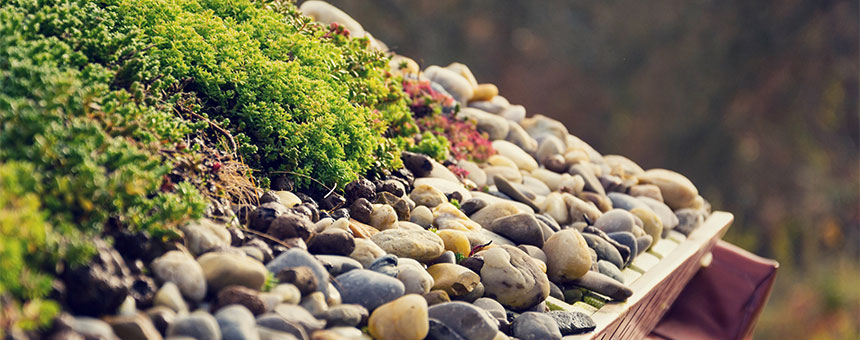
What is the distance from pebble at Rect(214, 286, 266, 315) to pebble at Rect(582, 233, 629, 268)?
6.61 ft

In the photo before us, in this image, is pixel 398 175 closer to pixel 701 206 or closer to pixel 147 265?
pixel 147 265

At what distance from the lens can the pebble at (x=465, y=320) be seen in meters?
2.32

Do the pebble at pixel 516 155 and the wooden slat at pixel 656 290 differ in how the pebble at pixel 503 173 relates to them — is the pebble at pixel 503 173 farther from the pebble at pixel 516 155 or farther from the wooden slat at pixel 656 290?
the wooden slat at pixel 656 290

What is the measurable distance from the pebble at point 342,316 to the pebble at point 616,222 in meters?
2.07

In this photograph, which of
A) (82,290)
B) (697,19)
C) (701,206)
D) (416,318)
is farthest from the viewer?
(697,19)

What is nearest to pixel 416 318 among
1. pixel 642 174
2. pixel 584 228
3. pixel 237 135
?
pixel 237 135

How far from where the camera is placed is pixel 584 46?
11578mm

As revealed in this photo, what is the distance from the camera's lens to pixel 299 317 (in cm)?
201

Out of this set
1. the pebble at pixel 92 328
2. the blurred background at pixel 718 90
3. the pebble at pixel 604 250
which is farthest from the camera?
the blurred background at pixel 718 90

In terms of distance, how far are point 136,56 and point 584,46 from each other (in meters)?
9.61

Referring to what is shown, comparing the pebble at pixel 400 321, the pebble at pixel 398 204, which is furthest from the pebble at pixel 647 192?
the pebble at pixel 400 321

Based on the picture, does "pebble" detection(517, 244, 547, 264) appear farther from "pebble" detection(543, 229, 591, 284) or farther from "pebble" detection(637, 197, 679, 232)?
"pebble" detection(637, 197, 679, 232)

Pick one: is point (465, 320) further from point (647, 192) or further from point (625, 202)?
point (647, 192)

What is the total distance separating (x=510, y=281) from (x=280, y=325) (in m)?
1.09
